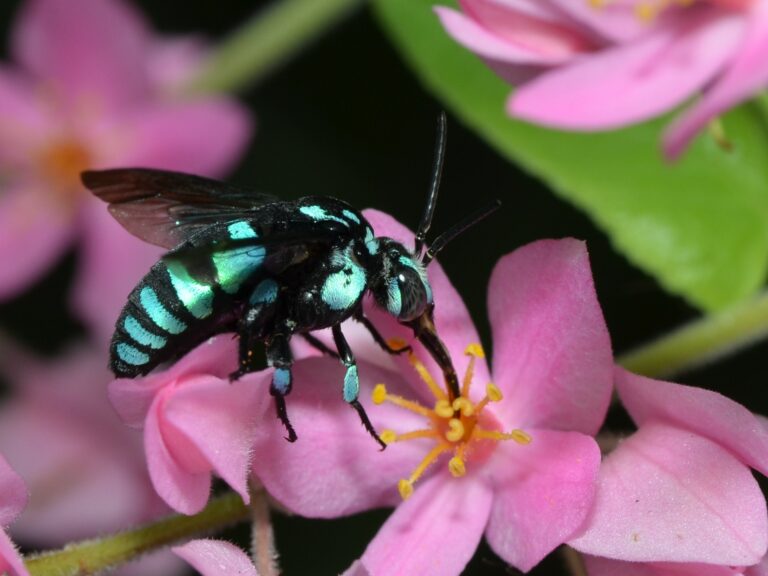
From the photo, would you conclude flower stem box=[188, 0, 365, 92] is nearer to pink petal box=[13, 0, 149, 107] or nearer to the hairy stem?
pink petal box=[13, 0, 149, 107]

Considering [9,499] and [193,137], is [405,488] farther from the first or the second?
[193,137]

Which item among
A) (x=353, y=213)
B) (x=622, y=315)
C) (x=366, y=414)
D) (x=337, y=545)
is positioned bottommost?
(x=337, y=545)

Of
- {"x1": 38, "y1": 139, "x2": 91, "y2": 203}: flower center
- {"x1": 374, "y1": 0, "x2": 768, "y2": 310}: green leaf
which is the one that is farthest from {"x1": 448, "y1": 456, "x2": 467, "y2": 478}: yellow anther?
{"x1": 38, "y1": 139, "x2": 91, "y2": 203}: flower center

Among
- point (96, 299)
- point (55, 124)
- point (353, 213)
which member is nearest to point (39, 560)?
point (353, 213)

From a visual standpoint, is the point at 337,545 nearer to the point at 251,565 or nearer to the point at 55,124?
the point at 55,124

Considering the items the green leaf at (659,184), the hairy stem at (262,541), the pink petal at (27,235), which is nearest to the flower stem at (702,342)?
the green leaf at (659,184)

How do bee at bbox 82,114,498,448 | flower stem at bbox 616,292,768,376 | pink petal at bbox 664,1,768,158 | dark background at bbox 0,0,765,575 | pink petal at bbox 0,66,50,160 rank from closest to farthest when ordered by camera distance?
pink petal at bbox 664,1,768,158 < bee at bbox 82,114,498,448 < flower stem at bbox 616,292,768,376 < dark background at bbox 0,0,765,575 < pink petal at bbox 0,66,50,160

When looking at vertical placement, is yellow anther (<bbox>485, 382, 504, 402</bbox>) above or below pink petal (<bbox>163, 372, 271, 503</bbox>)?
below

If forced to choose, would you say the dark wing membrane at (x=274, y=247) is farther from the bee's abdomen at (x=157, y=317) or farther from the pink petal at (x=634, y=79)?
the pink petal at (x=634, y=79)
